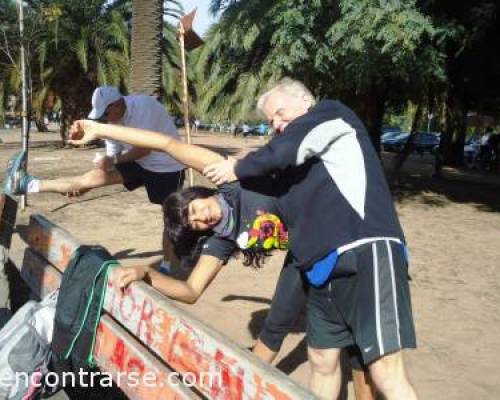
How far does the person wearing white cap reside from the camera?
4.79 meters

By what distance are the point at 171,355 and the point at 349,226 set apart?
85 centimetres

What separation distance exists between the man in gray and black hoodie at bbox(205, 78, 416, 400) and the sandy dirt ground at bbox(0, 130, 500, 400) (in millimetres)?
1439

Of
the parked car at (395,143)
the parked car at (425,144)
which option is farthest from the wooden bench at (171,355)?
the parked car at (395,143)

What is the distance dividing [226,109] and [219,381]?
70.7 ft

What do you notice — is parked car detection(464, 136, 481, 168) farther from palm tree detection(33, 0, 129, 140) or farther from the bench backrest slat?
the bench backrest slat

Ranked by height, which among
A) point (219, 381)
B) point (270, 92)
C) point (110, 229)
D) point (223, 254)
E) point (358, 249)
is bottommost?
point (110, 229)

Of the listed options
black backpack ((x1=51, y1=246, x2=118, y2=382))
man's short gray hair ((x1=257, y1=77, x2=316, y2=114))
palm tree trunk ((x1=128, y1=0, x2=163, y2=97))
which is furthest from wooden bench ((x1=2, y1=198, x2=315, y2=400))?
palm tree trunk ((x1=128, y1=0, x2=163, y2=97))

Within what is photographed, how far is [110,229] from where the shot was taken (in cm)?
848

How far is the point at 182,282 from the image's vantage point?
2.88m

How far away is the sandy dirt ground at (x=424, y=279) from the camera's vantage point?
4.02m

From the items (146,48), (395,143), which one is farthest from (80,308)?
(395,143)

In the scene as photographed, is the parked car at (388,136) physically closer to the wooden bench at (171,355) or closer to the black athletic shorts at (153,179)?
the black athletic shorts at (153,179)

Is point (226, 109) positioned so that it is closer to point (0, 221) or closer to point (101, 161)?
point (101, 161)

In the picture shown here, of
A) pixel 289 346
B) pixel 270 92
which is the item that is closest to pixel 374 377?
pixel 270 92
